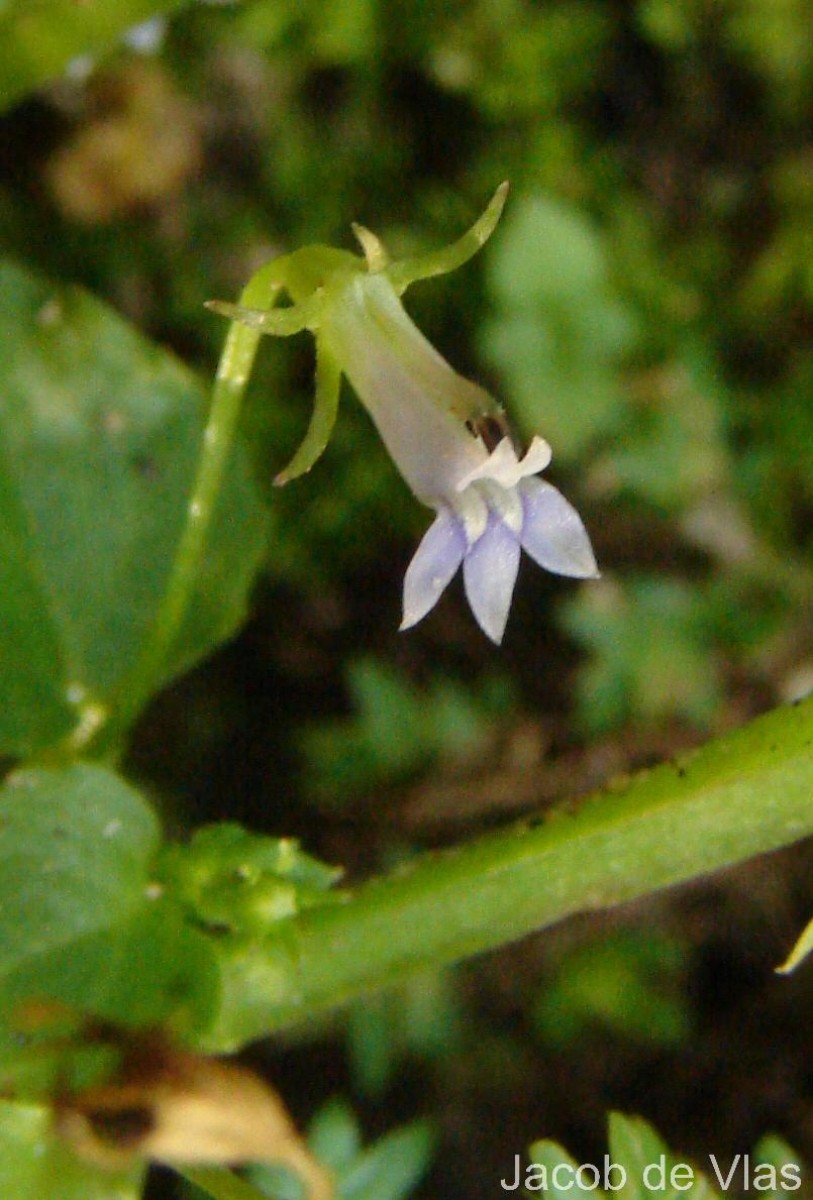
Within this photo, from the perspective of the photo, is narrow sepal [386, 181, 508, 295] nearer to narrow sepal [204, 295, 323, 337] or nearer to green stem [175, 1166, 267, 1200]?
narrow sepal [204, 295, 323, 337]

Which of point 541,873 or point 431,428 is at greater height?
point 431,428

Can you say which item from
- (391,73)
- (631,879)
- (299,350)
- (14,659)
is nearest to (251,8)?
(391,73)

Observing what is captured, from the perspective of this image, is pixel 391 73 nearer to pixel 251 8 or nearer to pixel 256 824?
pixel 251 8

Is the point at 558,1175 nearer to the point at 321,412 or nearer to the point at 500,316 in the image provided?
the point at 321,412

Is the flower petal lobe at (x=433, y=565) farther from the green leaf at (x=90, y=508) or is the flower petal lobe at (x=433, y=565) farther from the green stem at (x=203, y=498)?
the green leaf at (x=90, y=508)

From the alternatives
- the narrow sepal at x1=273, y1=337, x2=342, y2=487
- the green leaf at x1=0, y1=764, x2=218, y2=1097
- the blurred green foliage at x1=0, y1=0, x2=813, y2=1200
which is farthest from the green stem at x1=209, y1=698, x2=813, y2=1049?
the blurred green foliage at x1=0, y1=0, x2=813, y2=1200

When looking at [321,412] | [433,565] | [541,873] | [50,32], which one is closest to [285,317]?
[321,412]
